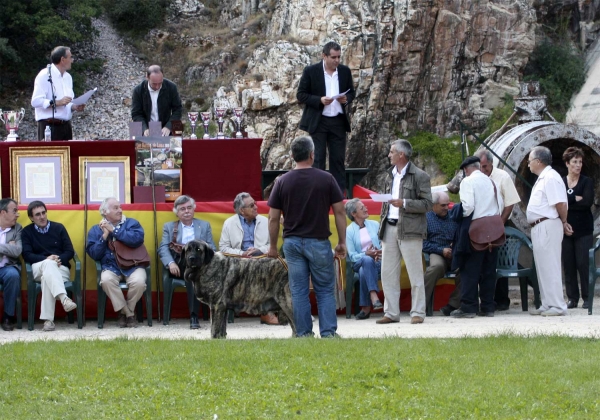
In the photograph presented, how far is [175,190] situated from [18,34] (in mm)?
24210

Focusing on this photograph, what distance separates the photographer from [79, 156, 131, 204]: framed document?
12.7 metres

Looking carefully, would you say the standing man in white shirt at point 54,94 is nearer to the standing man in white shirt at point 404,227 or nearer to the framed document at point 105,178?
the framed document at point 105,178

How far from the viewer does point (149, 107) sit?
13453 millimetres

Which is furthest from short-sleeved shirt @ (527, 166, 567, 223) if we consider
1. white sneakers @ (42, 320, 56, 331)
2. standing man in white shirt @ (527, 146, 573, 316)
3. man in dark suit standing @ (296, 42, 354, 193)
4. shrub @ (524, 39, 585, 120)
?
shrub @ (524, 39, 585, 120)

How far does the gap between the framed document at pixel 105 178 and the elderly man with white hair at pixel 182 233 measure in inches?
40.5

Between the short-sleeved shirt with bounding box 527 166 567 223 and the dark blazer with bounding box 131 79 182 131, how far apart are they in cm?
474

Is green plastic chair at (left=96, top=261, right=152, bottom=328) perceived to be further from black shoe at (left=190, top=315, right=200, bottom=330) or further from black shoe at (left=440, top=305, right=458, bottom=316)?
black shoe at (left=440, top=305, right=458, bottom=316)

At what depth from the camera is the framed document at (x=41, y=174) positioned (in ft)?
41.4

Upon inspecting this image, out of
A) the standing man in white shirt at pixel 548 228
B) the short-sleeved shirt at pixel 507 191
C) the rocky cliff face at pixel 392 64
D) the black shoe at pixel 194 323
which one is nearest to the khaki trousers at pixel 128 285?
the black shoe at pixel 194 323

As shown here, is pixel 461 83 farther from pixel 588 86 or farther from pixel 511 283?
pixel 511 283

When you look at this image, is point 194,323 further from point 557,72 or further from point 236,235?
point 557,72

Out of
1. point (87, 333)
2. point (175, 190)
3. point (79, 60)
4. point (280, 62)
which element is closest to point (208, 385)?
point (87, 333)

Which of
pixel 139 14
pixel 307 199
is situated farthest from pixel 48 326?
pixel 139 14

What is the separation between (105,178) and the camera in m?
12.7
